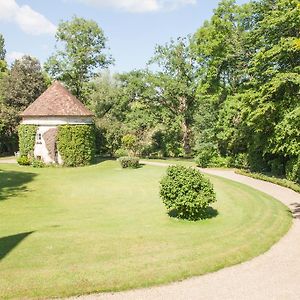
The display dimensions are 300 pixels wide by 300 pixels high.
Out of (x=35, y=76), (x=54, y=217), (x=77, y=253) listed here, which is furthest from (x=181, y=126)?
(x=77, y=253)

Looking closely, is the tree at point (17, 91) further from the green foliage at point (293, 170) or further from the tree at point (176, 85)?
the green foliage at point (293, 170)

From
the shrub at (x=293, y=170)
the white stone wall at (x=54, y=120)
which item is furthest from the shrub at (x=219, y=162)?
the white stone wall at (x=54, y=120)

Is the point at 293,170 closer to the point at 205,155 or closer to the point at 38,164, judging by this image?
the point at 205,155

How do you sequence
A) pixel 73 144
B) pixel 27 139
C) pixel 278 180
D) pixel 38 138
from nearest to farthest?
pixel 278 180, pixel 73 144, pixel 38 138, pixel 27 139

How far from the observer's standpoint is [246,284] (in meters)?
10.2

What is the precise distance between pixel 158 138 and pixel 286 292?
39.4 meters

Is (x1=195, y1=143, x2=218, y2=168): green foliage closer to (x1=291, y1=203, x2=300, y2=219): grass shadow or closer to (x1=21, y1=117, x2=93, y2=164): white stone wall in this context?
(x1=21, y1=117, x2=93, y2=164): white stone wall

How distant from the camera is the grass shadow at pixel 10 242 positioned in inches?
475

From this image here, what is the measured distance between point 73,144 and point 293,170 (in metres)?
21.9

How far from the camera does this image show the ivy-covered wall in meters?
38.5

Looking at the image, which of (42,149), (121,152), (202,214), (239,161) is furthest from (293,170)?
(42,149)

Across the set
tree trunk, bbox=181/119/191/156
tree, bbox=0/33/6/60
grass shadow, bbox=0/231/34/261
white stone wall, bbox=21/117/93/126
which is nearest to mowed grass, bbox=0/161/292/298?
grass shadow, bbox=0/231/34/261

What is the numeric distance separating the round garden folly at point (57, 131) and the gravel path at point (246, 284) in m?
28.1

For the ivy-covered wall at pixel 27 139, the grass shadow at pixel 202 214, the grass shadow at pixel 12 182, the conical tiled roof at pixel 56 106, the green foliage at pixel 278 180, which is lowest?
the grass shadow at pixel 12 182
